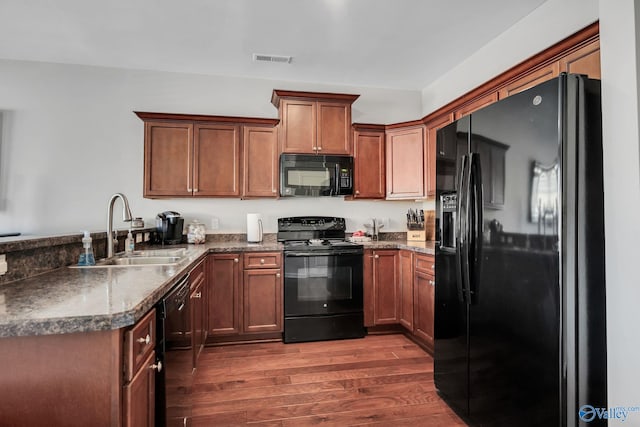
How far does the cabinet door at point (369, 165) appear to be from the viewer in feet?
11.8

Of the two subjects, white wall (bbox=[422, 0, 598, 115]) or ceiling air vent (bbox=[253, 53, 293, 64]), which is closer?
white wall (bbox=[422, 0, 598, 115])

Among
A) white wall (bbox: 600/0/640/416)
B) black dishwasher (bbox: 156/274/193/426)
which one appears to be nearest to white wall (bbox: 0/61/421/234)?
black dishwasher (bbox: 156/274/193/426)

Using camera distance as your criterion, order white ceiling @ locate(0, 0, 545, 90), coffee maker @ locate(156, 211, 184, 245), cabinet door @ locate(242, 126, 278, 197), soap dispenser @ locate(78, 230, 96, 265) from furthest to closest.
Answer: cabinet door @ locate(242, 126, 278, 197), coffee maker @ locate(156, 211, 184, 245), white ceiling @ locate(0, 0, 545, 90), soap dispenser @ locate(78, 230, 96, 265)

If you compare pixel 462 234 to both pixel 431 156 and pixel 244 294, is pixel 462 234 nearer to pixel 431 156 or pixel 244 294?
pixel 431 156

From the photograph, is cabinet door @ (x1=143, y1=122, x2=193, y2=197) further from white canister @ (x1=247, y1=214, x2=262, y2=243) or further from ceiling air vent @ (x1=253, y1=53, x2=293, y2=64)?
ceiling air vent @ (x1=253, y1=53, x2=293, y2=64)

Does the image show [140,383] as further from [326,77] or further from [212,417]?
[326,77]

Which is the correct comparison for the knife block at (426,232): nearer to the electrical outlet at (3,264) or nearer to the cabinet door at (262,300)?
the cabinet door at (262,300)

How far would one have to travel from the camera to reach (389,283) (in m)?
3.32

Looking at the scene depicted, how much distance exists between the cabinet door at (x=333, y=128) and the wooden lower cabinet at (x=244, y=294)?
4.04ft

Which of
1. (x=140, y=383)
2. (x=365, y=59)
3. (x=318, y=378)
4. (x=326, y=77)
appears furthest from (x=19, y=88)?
(x=318, y=378)

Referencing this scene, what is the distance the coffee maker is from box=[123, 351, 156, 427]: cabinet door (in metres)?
2.18

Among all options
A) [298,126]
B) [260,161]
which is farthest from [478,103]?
[260,161]

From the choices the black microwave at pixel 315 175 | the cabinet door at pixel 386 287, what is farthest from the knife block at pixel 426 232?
the black microwave at pixel 315 175

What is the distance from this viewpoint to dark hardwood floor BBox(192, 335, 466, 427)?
6.44 ft
